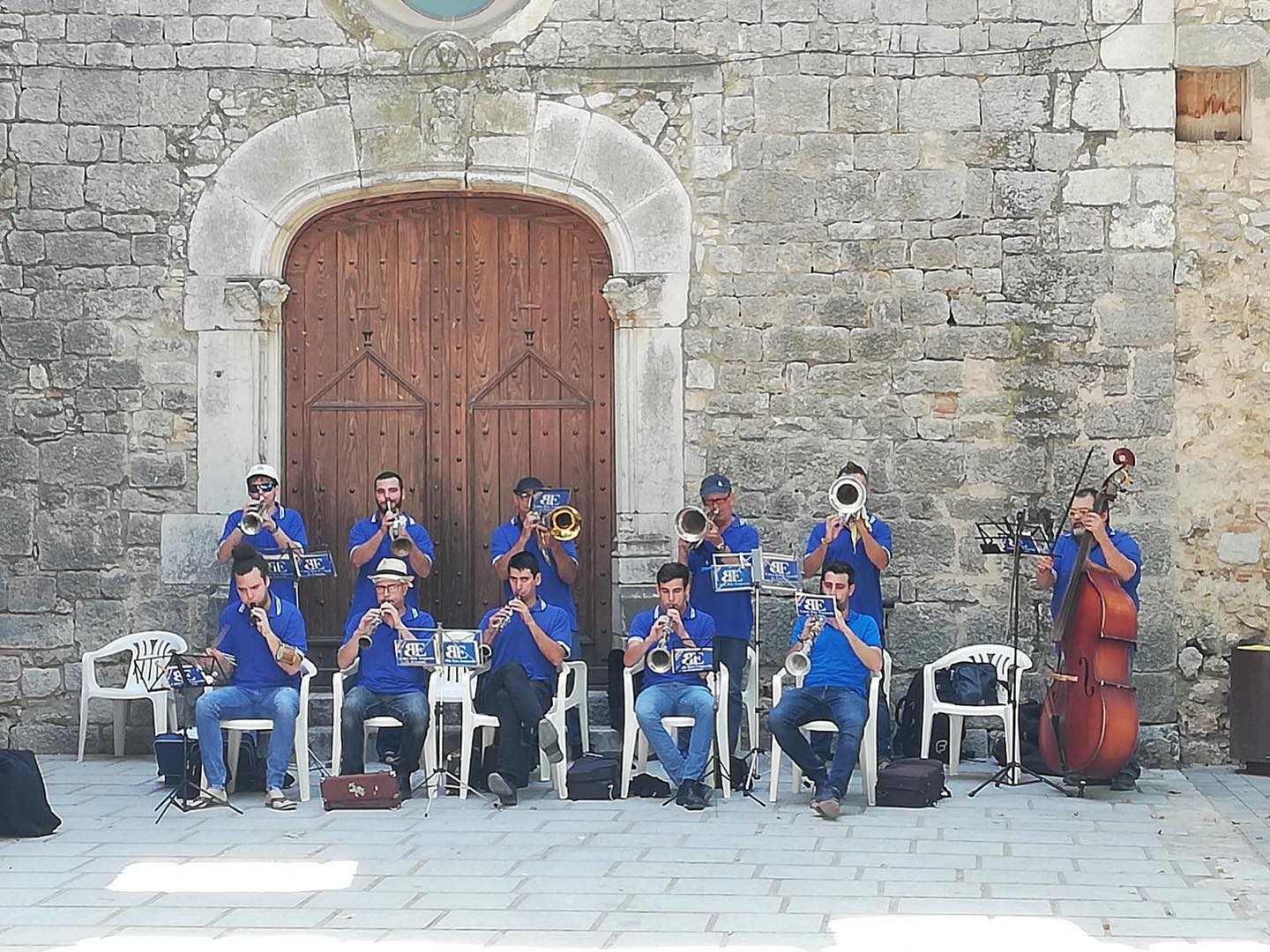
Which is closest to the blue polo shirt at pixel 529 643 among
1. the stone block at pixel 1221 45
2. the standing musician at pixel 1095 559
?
the standing musician at pixel 1095 559

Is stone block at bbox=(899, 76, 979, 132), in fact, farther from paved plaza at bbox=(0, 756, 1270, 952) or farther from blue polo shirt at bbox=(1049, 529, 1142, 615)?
paved plaza at bbox=(0, 756, 1270, 952)

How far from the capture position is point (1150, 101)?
313 inches

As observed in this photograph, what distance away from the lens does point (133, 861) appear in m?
5.74

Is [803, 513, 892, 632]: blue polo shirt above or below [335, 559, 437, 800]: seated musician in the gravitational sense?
above

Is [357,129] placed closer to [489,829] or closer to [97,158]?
[97,158]

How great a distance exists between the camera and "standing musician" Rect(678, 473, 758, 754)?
7.45 m

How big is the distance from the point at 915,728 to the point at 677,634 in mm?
1314

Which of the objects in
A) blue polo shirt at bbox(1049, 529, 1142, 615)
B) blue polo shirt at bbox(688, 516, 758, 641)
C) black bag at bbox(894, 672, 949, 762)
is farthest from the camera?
black bag at bbox(894, 672, 949, 762)

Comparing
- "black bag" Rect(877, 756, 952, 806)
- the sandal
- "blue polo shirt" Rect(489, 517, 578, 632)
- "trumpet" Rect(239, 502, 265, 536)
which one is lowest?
the sandal

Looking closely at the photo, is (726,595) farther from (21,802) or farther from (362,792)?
(21,802)

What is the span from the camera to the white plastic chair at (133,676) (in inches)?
303

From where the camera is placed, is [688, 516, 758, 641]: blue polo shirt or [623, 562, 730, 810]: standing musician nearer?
[623, 562, 730, 810]: standing musician

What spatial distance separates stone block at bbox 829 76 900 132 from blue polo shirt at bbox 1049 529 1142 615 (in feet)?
7.11

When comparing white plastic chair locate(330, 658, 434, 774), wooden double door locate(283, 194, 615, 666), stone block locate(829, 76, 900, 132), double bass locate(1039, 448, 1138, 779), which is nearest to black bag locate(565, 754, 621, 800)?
white plastic chair locate(330, 658, 434, 774)
